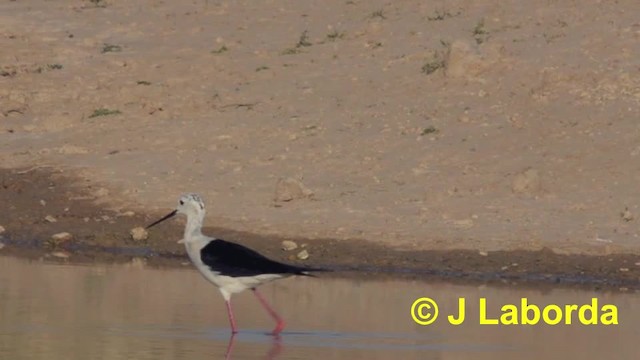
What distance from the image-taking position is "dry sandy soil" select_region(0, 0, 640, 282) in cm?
1586

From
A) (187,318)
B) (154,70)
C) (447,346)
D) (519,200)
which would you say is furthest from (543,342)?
(154,70)

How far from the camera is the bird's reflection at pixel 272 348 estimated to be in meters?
10.4

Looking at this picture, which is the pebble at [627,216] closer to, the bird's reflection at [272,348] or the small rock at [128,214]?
the small rock at [128,214]

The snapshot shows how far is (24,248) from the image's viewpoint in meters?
15.5

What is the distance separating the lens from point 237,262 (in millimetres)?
11500

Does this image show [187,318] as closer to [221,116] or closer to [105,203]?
[105,203]

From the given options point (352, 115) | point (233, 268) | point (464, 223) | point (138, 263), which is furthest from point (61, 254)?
point (352, 115)

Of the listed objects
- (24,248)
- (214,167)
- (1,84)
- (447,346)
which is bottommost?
(447,346)

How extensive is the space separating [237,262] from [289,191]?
473 centimetres

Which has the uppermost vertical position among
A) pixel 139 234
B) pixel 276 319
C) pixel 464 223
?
pixel 464 223

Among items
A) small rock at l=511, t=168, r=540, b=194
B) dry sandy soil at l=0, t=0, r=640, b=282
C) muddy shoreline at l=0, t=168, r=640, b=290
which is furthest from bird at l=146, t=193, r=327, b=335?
small rock at l=511, t=168, r=540, b=194

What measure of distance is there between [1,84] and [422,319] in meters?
10.5

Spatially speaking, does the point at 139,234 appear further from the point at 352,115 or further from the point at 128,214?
the point at 352,115

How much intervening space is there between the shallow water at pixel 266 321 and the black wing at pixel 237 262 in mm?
395
